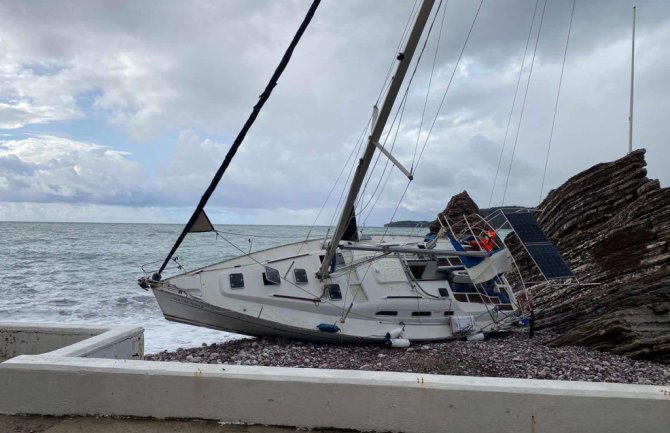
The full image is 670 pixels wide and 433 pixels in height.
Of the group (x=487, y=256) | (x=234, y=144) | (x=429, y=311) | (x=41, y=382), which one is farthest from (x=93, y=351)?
(x=487, y=256)

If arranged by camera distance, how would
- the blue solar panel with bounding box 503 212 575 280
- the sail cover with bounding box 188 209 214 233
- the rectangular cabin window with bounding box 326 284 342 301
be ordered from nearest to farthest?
1. the sail cover with bounding box 188 209 214 233
2. the rectangular cabin window with bounding box 326 284 342 301
3. the blue solar panel with bounding box 503 212 575 280

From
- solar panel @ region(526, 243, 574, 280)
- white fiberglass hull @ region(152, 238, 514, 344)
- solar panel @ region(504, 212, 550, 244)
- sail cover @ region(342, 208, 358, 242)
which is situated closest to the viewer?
white fiberglass hull @ region(152, 238, 514, 344)

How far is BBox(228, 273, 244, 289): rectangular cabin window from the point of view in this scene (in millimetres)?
13703

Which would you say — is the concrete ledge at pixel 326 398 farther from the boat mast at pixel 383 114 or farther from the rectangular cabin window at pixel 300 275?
the rectangular cabin window at pixel 300 275

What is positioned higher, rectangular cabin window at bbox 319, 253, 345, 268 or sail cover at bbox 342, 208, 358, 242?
sail cover at bbox 342, 208, 358, 242

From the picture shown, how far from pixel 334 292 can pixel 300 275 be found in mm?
1132

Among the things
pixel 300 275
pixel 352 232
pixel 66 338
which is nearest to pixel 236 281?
pixel 300 275

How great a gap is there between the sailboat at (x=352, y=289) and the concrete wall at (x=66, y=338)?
630cm

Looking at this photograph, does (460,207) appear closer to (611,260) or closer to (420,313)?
(611,260)

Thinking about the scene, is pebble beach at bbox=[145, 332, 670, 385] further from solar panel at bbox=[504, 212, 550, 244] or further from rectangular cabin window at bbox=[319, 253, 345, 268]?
solar panel at bbox=[504, 212, 550, 244]

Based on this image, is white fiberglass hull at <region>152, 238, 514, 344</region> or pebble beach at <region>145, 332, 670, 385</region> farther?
white fiberglass hull at <region>152, 238, 514, 344</region>

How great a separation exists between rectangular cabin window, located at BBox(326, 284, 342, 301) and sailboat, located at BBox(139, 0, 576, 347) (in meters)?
0.03

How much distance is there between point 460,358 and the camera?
37.6 feet

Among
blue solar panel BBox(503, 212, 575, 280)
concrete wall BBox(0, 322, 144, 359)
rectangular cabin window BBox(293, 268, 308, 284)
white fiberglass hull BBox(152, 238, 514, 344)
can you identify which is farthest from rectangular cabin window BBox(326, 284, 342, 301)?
concrete wall BBox(0, 322, 144, 359)
